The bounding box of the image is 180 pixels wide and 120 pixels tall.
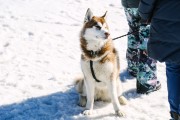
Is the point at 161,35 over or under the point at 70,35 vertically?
over

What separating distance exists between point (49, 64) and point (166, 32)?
9.23ft

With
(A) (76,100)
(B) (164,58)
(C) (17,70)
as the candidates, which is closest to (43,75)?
(C) (17,70)

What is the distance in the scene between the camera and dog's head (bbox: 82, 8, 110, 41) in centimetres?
383

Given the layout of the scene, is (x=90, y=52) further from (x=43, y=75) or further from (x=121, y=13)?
(x=121, y=13)

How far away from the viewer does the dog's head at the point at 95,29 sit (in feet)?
12.6

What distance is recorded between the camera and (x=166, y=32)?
9.87 ft

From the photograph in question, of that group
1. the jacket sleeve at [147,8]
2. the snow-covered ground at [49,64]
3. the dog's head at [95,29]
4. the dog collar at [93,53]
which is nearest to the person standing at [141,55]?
the snow-covered ground at [49,64]

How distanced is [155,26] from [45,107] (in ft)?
5.79

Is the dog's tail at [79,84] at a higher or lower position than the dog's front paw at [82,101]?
higher

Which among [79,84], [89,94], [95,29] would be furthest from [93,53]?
[79,84]

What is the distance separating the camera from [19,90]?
4691mm

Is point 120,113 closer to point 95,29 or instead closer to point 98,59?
point 98,59

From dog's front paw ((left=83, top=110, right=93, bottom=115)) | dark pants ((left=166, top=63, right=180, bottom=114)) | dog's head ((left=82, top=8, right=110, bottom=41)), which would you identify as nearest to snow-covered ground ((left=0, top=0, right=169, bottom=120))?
dog's front paw ((left=83, top=110, right=93, bottom=115))

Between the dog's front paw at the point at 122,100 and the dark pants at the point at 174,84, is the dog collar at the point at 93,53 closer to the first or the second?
the dog's front paw at the point at 122,100
